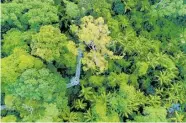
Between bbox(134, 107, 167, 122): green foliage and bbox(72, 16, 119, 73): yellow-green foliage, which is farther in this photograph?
bbox(134, 107, 167, 122): green foliage

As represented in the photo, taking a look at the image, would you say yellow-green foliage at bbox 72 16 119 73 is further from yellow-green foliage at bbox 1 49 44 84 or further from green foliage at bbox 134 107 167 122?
green foliage at bbox 134 107 167 122

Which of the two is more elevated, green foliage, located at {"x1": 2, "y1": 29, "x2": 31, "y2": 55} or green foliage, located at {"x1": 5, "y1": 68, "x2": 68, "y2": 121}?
green foliage, located at {"x1": 2, "y1": 29, "x2": 31, "y2": 55}

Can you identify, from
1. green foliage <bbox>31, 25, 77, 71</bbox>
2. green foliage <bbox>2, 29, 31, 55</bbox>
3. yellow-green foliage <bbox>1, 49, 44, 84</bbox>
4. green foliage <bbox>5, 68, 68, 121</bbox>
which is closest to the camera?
green foliage <bbox>5, 68, 68, 121</bbox>

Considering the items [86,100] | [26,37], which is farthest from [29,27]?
[86,100]

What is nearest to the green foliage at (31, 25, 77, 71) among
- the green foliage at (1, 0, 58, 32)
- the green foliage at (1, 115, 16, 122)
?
the green foliage at (1, 0, 58, 32)

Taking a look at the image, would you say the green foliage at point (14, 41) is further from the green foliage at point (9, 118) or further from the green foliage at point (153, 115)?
the green foliage at point (153, 115)

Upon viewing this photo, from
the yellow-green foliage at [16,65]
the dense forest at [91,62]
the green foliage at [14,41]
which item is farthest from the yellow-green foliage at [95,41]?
the green foliage at [14,41]

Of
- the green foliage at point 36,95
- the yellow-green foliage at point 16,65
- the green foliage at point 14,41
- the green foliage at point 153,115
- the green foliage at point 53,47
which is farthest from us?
the green foliage at point 14,41

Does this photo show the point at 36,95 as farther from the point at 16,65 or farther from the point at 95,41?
the point at 95,41
